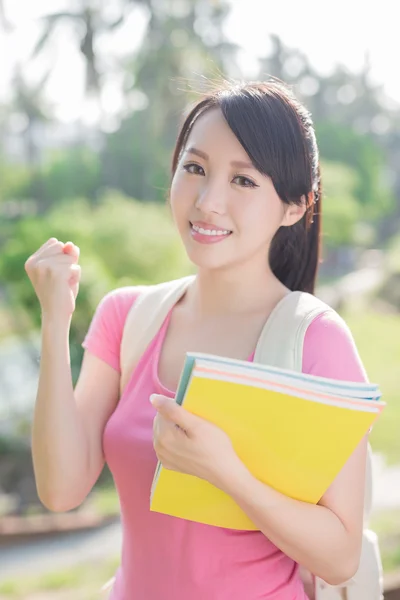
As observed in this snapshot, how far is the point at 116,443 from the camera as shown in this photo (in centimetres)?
84

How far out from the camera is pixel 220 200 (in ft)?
2.64

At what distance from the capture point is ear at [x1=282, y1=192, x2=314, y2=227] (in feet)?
2.88

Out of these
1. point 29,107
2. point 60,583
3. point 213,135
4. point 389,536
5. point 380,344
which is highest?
point 213,135

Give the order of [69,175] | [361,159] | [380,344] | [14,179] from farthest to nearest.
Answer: [361,159]
[380,344]
[69,175]
[14,179]

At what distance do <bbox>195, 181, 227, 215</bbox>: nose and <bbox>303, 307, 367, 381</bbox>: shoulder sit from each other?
0.51 ft

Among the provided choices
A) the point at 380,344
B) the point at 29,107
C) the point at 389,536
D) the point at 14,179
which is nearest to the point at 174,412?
the point at 389,536

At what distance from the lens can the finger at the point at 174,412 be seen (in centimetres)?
66

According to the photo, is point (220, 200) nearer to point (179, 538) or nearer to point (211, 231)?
point (211, 231)

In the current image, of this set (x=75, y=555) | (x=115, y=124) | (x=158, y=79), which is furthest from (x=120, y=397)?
(x=115, y=124)

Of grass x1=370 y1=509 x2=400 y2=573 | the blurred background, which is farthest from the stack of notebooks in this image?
the blurred background

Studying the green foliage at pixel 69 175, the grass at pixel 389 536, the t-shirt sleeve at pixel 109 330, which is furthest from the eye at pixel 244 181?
the green foliage at pixel 69 175

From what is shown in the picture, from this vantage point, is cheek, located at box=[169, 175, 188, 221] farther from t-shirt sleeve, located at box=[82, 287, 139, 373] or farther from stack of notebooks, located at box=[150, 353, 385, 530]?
stack of notebooks, located at box=[150, 353, 385, 530]

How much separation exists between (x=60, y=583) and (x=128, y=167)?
380 inches

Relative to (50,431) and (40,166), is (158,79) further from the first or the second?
(50,431)
